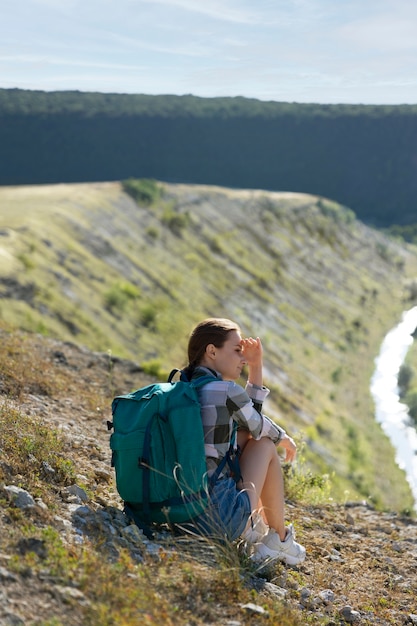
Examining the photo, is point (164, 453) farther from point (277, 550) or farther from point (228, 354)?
point (277, 550)

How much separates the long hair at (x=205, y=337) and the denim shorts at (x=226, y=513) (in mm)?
868

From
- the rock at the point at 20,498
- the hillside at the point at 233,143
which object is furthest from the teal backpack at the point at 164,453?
the hillside at the point at 233,143

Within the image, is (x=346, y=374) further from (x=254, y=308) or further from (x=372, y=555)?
(x=372, y=555)

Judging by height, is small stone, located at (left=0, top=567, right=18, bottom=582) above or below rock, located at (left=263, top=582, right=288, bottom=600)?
above

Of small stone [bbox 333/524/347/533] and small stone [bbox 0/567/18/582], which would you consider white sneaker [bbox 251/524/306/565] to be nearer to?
small stone [bbox 0/567/18/582]

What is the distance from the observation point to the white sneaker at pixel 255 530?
222 inches

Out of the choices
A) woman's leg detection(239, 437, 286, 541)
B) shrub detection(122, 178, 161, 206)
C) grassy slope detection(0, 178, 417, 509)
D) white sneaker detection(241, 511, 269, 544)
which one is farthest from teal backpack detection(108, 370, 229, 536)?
shrub detection(122, 178, 161, 206)

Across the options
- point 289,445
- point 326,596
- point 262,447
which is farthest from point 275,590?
point 289,445

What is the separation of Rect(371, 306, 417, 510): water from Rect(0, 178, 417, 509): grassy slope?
1.88ft

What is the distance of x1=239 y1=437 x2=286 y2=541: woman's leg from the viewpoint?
570cm

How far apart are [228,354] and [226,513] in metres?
1.10

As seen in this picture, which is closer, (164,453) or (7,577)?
(7,577)

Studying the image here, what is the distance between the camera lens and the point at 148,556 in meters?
5.18

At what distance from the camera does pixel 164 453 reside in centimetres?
549
